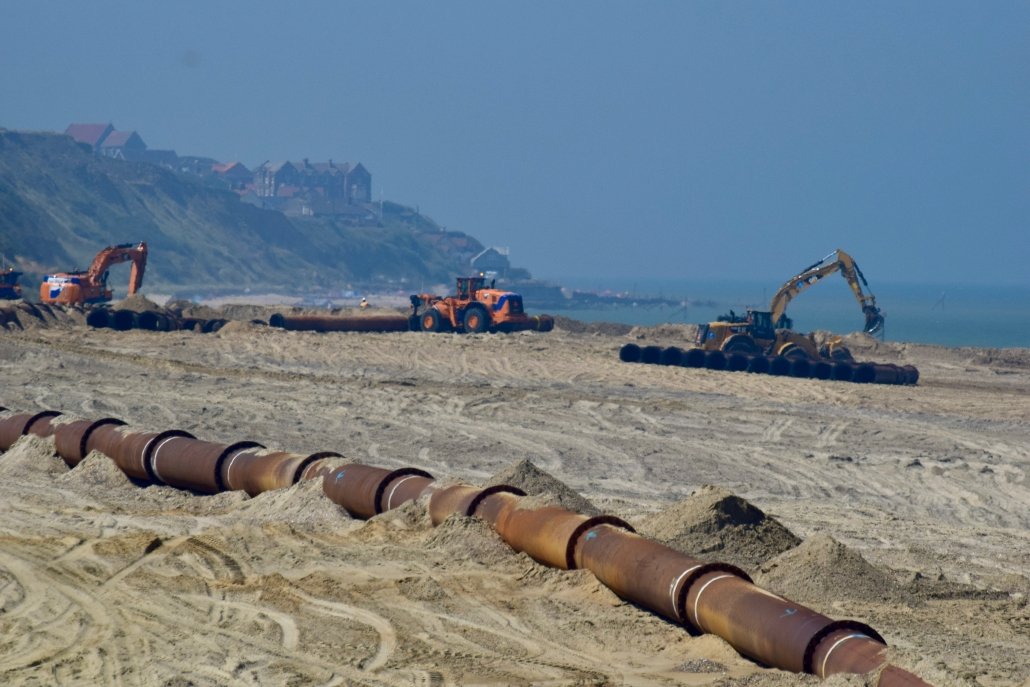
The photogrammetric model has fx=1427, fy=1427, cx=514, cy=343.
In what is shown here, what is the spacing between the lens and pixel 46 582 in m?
11.5

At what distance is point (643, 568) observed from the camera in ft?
36.8

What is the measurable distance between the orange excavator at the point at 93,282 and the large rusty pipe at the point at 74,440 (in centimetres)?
3302

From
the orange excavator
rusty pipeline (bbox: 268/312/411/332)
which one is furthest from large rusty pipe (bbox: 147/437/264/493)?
the orange excavator

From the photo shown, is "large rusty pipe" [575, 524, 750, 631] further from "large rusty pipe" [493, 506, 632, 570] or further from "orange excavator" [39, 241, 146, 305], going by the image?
"orange excavator" [39, 241, 146, 305]

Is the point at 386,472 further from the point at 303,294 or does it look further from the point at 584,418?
the point at 303,294

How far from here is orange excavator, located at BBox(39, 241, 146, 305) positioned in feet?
167

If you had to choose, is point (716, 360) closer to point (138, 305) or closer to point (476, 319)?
point (476, 319)

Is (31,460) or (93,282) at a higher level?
(93,282)

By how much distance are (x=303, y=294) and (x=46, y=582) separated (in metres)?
140

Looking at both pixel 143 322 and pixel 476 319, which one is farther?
pixel 476 319

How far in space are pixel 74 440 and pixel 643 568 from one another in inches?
390

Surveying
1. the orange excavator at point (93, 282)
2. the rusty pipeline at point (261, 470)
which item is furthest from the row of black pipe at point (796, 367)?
the orange excavator at point (93, 282)

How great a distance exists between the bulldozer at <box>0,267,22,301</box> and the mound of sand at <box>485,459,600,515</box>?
42792 mm

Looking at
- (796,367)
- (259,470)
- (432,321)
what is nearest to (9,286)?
(432,321)
